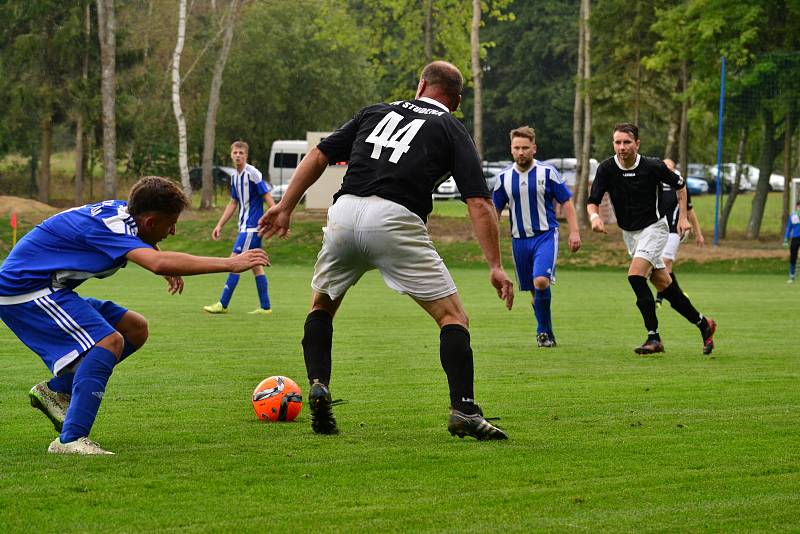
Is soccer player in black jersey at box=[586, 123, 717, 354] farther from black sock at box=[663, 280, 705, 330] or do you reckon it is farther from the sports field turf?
the sports field turf

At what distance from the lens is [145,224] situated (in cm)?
630

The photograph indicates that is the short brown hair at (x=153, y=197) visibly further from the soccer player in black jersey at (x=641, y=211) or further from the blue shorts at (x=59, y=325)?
the soccer player in black jersey at (x=641, y=211)

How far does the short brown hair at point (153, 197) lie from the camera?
6250mm

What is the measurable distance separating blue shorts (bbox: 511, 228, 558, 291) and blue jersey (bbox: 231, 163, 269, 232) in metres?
4.86

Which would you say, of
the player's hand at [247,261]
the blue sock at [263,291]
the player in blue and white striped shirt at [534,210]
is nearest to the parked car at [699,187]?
the blue sock at [263,291]

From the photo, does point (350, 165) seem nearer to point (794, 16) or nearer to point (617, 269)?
point (617, 269)

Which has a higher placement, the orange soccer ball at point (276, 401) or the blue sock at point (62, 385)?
the blue sock at point (62, 385)

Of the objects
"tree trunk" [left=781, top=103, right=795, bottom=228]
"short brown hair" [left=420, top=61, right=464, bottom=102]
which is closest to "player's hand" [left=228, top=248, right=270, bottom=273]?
"short brown hair" [left=420, top=61, right=464, bottom=102]

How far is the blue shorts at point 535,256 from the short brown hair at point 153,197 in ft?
23.9

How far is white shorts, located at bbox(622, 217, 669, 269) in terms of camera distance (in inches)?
491

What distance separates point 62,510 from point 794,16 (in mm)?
34925

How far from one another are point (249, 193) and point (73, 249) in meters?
11.1

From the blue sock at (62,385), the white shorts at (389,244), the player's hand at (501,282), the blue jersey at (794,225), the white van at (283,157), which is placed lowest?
the white van at (283,157)

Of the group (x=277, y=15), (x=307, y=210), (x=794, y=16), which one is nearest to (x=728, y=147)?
(x=794, y=16)
